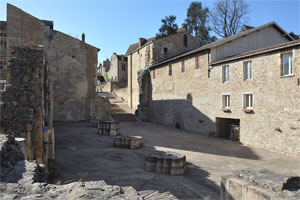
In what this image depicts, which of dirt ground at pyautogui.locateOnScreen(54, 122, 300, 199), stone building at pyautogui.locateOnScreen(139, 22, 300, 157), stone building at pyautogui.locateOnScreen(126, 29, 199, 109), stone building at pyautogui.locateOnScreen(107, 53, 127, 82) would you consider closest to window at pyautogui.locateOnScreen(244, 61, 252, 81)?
stone building at pyautogui.locateOnScreen(139, 22, 300, 157)

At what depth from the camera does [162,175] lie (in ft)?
26.3

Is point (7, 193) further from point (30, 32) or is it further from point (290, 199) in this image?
point (30, 32)

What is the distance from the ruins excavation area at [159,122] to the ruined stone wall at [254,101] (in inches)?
2.3

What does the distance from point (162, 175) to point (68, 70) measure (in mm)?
16754

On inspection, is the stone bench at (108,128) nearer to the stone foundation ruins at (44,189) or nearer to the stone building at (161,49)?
the stone foundation ruins at (44,189)

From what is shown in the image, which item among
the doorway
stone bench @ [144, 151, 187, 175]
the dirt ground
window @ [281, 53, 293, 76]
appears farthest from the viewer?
the doorway

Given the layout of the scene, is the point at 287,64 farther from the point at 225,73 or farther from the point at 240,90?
the point at 225,73

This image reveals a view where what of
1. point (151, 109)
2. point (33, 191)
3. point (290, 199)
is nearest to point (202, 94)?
point (151, 109)

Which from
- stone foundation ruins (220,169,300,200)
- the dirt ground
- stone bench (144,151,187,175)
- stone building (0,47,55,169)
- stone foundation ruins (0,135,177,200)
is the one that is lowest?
the dirt ground

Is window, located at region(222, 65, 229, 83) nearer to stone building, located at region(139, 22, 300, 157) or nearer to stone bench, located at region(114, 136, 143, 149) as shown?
stone building, located at region(139, 22, 300, 157)

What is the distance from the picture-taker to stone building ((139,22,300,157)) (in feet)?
38.2

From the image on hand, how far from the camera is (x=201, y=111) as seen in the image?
1798 centimetres

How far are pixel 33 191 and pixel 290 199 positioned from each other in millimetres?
3975

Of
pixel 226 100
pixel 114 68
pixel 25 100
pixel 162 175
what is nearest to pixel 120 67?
pixel 114 68
